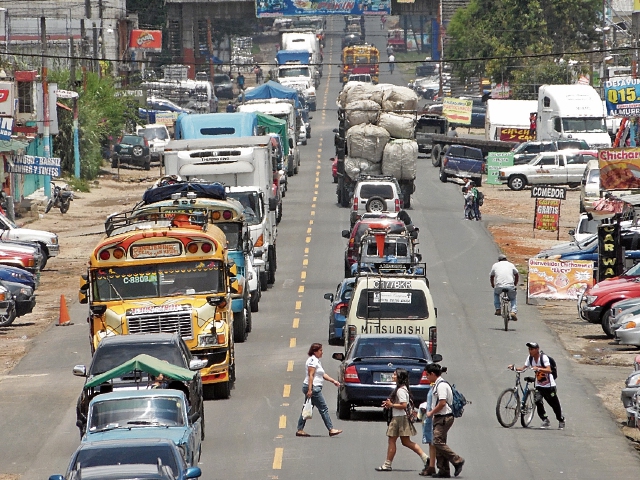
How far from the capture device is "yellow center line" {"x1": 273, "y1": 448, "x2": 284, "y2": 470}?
57.4ft

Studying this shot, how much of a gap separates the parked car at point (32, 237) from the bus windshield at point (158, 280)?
53.8 feet

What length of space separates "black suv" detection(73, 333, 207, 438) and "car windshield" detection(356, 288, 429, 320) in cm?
493

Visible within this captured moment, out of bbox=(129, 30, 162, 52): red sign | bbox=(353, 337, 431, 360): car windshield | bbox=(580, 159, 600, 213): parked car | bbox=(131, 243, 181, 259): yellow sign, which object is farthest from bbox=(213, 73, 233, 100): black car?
bbox=(353, 337, 431, 360): car windshield

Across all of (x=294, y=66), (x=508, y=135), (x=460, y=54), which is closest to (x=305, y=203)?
(x=508, y=135)

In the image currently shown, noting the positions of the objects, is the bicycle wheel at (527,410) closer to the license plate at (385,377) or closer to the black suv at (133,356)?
the license plate at (385,377)

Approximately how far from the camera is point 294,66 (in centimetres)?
10000

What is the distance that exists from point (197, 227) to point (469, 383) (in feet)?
17.3

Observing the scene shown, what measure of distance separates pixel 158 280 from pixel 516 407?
6.11m

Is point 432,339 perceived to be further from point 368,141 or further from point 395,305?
point 368,141

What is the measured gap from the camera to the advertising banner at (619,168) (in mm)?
42031

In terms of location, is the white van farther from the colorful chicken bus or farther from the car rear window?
the car rear window

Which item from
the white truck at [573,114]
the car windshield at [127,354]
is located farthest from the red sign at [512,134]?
the car windshield at [127,354]

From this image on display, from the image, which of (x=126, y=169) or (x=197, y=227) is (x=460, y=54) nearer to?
(x=126, y=169)

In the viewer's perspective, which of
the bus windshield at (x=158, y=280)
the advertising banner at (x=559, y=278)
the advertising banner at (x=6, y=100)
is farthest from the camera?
the advertising banner at (x=6, y=100)
